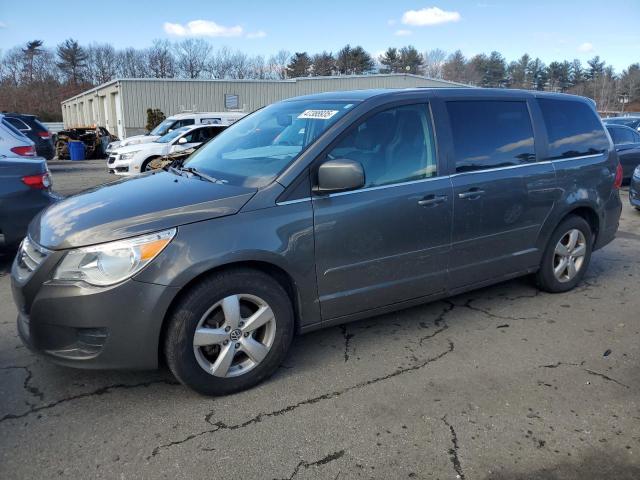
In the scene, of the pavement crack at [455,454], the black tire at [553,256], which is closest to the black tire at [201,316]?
the pavement crack at [455,454]

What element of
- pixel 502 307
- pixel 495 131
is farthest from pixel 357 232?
pixel 502 307

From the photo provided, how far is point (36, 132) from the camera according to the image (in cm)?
1797

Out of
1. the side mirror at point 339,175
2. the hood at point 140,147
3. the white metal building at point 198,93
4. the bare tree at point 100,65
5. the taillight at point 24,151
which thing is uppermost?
the bare tree at point 100,65

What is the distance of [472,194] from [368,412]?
1827mm

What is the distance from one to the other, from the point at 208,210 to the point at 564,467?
225cm

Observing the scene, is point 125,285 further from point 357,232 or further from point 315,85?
point 315,85

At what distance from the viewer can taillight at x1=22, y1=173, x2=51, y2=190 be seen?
525 cm

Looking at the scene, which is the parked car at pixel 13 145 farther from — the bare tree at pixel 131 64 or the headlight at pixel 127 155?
the bare tree at pixel 131 64

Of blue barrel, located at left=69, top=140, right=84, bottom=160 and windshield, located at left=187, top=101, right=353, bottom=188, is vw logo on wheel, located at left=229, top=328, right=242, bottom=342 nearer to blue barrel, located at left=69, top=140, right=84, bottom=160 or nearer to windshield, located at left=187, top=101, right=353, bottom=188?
windshield, located at left=187, top=101, right=353, bottom=188

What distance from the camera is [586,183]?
462cm

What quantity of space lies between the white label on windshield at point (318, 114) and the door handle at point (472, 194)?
111 centimetres

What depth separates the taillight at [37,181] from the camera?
5.25 metres

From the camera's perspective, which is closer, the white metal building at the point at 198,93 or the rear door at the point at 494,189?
the rear door at the point at 494,189

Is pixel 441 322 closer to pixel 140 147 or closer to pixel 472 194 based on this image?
pixel 472 194
